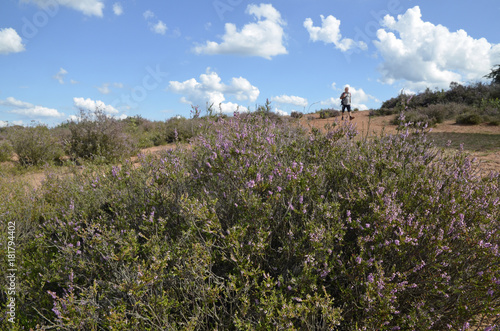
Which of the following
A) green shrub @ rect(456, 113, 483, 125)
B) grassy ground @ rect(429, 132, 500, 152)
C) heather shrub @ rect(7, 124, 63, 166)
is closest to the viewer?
grassy ground @ rect(429, 132, 500, 152)

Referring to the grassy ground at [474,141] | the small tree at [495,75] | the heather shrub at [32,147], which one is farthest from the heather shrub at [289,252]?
the small tree at [495,75]

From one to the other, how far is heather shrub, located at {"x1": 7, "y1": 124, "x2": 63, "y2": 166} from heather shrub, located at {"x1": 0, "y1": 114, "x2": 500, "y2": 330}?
7798 mm

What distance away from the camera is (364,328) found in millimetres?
1888

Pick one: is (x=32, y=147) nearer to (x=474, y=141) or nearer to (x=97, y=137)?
(x=97, y=137)

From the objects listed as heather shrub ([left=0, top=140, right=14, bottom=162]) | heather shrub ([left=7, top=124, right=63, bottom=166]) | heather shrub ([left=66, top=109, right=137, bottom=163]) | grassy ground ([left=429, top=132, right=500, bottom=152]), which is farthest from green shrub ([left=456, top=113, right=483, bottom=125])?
heather shrub ([left=0, top=140, right=14, bottom=162])

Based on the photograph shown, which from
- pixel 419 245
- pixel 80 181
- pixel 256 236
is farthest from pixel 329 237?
pixel 80 181

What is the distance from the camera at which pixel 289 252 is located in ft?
7.39

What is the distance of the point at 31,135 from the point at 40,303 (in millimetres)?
9353

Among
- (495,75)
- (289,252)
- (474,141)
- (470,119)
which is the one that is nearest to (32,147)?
(289,252)

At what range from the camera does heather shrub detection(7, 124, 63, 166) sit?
9.79 m

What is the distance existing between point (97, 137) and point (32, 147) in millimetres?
2076

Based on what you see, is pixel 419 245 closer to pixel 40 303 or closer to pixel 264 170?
pixel 264 170

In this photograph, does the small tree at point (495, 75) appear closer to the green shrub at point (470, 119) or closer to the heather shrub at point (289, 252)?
the green shrub at point (470, 119)

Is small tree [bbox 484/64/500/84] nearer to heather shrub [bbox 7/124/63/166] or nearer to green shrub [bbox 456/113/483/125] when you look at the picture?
green shrub [bbox 456/113/483/125]
